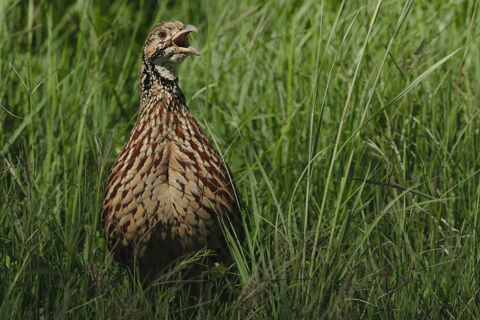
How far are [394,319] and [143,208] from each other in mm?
1003

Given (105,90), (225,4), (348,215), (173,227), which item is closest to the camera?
(348,215)

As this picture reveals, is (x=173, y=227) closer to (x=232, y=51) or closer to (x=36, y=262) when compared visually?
(x=36, y=262)

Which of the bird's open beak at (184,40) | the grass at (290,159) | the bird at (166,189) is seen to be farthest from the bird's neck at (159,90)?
the grass at (290,159)

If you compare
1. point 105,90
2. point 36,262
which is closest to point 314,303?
point 36,262

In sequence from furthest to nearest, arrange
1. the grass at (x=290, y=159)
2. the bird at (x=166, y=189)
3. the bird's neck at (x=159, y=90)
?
the bird's neck at (x=159, y=90)
the bird at (x=166, y=189)
the grass at (x=290, y=159)

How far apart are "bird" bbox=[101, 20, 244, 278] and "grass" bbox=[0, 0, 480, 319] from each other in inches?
4.8

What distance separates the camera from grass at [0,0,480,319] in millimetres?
2527

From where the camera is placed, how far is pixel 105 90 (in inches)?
175

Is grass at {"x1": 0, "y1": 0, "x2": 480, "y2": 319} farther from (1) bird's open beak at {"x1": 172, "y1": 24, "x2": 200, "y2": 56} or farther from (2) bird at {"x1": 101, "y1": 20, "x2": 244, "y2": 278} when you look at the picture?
(1) bird's open beak at {"x1": 172, "y1": 24, "x2": 200, "y2": 56}

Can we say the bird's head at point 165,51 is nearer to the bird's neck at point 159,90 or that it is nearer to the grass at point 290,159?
the bird's neck at point 159,90

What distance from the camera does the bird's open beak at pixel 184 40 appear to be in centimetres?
314

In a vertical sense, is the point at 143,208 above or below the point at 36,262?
above

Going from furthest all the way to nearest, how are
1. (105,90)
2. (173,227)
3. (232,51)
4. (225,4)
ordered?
(225,4) → (232,51) → (105,90) → (173,227)

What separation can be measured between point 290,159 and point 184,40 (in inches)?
35.6
